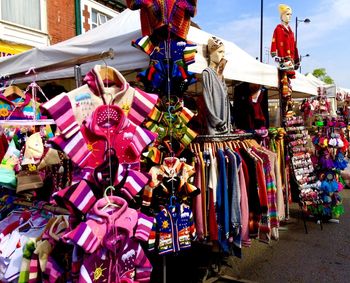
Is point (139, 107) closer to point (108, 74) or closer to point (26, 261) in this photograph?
point (108, 74)

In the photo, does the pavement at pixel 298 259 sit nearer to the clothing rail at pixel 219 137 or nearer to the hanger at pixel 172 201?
the hanger at pixel 172 201

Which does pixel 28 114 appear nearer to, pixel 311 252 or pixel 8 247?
pixel 8 247

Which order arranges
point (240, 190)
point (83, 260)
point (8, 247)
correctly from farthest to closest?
point (240, 190)
point (8, 247)
point (83, 260)

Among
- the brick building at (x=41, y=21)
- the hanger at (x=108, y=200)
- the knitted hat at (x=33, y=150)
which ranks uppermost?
the brick building at (x=41, y=21)

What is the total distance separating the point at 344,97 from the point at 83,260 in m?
11.3

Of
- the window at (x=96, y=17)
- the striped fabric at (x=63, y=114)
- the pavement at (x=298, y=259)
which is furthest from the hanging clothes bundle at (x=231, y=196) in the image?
the window at (x=96, y=17)

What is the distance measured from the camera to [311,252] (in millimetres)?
4609

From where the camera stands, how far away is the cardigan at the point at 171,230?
265cm

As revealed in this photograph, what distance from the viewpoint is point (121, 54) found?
3.02 m

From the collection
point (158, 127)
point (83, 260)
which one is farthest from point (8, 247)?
point (158, 127)

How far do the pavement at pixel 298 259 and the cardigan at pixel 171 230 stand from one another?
122 centimetres

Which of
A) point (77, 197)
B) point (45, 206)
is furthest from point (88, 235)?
point (45, 206)

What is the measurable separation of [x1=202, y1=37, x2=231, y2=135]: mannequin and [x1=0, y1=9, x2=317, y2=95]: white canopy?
8cm

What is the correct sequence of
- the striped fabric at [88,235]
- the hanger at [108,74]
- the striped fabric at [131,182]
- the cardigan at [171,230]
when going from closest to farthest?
the striped fabric at [88,235] < the striped fabric at [131,182] < the hanger at [108,74] < the cardigan at [171,230]
